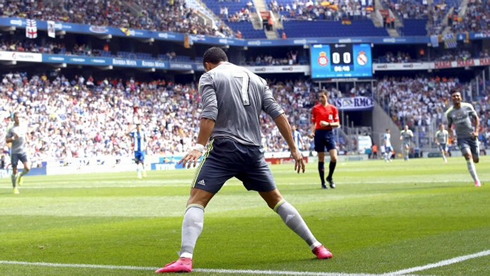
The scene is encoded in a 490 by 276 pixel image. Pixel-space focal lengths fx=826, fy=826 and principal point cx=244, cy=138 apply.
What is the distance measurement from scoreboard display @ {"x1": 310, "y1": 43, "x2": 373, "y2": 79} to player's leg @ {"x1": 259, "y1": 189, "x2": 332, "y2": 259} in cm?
6344

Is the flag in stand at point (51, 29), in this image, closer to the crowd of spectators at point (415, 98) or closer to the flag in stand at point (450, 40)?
the crowd of spectators at point (415, 98)

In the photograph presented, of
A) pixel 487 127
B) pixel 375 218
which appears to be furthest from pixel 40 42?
pixel 375 218

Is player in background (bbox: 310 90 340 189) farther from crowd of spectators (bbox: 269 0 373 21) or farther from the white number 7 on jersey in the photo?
crowd of spectators (bbox: 269 0 373 21)

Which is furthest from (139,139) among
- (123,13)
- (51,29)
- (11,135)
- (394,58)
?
(394,58)

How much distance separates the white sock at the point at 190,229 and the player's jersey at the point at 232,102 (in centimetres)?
74

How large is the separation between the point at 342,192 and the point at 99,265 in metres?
11.6

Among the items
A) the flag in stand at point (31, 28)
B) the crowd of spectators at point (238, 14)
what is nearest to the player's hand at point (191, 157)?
the flag in stand at point (31, 28)

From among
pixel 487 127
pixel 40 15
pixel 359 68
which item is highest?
pixel 40 15

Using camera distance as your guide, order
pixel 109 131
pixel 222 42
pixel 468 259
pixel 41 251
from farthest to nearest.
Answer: pixel 222 42 → pixel 109 131 → pixel 41 251 → pixel 468 259

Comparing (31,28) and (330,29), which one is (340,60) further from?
(31,28)

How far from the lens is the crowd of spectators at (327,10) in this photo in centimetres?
8319

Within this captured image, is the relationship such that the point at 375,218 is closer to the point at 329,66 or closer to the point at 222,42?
the point at 329,66

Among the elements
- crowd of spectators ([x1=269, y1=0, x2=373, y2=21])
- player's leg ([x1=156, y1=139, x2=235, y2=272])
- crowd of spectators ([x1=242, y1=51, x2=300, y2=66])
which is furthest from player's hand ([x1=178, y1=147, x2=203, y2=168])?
crowd of spectators ([x1=269, y1=0, x2=373, y2=21])

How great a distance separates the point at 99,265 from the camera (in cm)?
819
